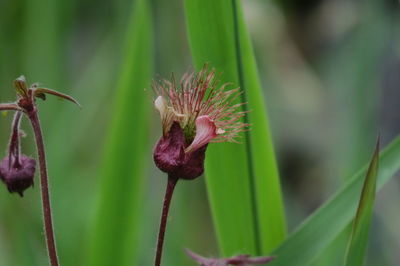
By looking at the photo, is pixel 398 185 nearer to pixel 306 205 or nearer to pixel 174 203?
pixel 306 205

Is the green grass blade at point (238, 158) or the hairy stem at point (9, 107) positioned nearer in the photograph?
the hairy stem at point (9, 107)

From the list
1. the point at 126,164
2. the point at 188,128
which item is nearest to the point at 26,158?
the point at 188,128

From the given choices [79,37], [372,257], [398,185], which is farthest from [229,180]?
[79,37]

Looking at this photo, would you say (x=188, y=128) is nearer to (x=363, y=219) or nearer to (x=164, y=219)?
(x=164, y=219)

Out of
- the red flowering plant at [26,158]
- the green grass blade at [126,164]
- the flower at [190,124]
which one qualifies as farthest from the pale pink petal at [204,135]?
the green grass blade at [126,164]

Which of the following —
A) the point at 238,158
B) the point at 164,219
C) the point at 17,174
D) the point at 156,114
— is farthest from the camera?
the point at 156,114

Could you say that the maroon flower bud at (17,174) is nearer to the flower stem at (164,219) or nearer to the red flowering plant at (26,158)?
the red flowering plant at (26,158)
